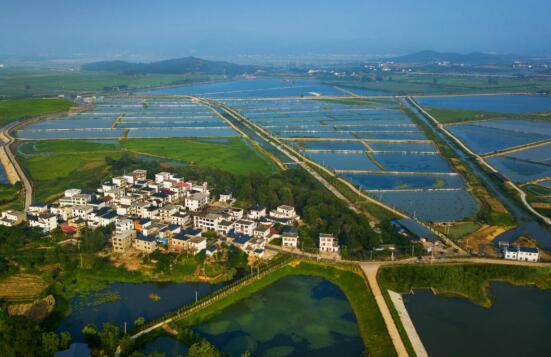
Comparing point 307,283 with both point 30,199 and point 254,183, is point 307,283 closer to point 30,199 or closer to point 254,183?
point 254,183

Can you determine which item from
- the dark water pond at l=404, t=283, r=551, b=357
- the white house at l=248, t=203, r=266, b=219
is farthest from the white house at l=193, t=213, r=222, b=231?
the dark water pond at l=404, t=283, r=551, b=357

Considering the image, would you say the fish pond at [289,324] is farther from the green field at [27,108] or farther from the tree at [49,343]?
the green field at [27,108]

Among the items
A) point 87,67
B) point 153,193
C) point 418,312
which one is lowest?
point 418,312

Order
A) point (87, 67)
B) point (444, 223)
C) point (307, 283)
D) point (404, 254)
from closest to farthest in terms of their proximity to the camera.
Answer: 1. point (307, 283)
2. point (404, 254)
3. point (444, 223)
4. point (87, 67)

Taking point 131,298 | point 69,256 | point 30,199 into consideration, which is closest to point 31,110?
point 30,199

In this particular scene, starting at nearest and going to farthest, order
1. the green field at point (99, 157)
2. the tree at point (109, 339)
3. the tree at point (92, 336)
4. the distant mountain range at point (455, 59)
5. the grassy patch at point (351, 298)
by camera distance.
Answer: the tree at point (109, 339), the tree at point (92, 336), the grassy patch at point (351, 298), the green field at point (99, 157), the distant mountain range at point (455, 59)

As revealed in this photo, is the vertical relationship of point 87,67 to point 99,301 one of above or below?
above

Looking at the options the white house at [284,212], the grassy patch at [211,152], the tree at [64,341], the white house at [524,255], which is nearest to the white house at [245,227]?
the white house at [284,212]
